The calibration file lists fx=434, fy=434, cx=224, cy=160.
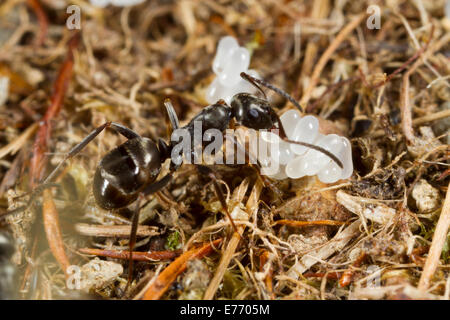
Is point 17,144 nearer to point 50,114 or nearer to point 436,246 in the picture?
point 50,114

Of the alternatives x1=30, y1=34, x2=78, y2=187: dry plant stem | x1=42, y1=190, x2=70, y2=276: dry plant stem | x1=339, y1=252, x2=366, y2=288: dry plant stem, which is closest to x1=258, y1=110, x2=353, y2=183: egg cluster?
x1=339, y1=252, x2=366, y2=288: dry plant stem

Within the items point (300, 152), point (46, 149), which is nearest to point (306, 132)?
point (300, 152)

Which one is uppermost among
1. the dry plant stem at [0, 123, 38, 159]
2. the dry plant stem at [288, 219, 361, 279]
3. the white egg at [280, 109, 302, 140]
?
the dry plant stem at [0, 123, 38, 159]

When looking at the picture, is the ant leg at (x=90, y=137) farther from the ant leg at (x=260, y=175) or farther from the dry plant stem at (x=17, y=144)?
the ant leg at (x=260, y=175)

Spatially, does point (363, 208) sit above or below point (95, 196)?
below

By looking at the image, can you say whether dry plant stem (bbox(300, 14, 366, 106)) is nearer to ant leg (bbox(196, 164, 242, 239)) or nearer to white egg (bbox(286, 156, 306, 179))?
white egg (bbox(286, 156, 306, 179))
